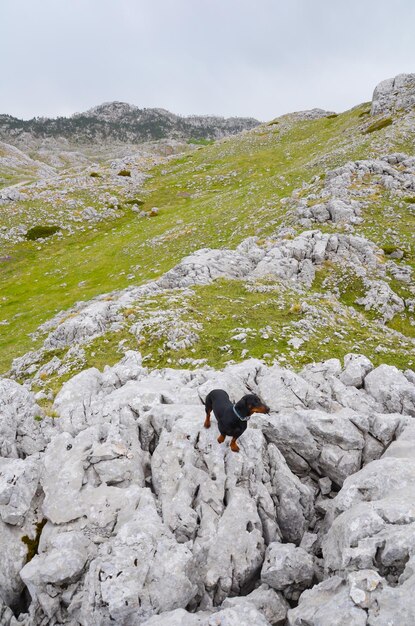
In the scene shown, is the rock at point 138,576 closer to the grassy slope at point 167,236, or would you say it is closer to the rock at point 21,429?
the rock at point 21,429

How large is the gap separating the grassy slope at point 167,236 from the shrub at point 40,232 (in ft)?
5.86

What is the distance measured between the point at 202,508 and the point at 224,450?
6.40ft

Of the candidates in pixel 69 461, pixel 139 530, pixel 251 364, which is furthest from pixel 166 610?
pixel 251 364

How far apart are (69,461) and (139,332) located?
12324 mm

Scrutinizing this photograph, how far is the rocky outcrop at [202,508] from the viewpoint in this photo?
8.57 meters

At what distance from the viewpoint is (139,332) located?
24.0 metres

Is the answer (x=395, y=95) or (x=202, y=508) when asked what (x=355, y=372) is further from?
(x=395, y=95)

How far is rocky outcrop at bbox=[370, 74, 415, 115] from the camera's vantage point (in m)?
80.2

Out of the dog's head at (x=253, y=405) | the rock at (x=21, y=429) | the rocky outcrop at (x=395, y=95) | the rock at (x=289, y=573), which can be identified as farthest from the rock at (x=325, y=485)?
the rocky outcrop at (x=395, y=95)

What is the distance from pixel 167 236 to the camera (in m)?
55.0

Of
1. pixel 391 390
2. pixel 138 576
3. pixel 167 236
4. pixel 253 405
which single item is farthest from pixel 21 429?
pixel 167 236

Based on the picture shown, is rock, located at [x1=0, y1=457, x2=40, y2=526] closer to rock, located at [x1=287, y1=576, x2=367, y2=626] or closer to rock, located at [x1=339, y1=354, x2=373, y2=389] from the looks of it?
rock, located at [x1=287, y1=576, x2=367, y2=626]

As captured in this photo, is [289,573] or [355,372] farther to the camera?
[355,372]

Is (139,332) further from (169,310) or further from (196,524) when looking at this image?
(196,524)
